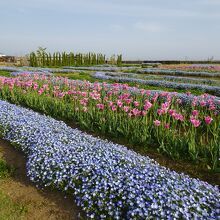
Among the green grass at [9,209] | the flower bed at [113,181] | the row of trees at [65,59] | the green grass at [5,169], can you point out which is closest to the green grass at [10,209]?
the green grass at [9,209]

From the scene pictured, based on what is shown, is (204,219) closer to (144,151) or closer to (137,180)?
(137,180)

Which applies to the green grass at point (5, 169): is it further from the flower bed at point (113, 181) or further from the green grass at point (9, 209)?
the green grass at point (9, 209)

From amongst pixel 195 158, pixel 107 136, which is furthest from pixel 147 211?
pixel 107 136

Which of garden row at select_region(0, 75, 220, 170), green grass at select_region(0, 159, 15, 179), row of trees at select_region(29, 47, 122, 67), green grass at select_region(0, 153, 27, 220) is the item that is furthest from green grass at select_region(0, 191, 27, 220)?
row of trees at select_region(29, 47, 122, 67)

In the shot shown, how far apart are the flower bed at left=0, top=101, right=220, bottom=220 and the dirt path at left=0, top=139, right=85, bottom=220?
0.18 metres

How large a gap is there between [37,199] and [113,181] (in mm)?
1522

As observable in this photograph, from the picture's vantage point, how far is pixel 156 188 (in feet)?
13.3

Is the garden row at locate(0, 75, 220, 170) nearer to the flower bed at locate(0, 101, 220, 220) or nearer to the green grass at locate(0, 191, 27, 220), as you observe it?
the flower bed at locate(0, 101, 220, 220)

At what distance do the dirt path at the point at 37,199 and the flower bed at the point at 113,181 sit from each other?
178 mm

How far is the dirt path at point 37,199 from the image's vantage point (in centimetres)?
453

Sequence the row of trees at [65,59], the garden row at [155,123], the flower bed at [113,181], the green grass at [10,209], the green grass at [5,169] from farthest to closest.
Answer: the row of trees at [65,59] → the garden row at [155,123] → the green grass at [5,169] → the green grass at [10,209] → the flower bed at [113,181]

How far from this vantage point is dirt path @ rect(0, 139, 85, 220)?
4.53 metres

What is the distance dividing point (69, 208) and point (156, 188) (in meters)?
1.51

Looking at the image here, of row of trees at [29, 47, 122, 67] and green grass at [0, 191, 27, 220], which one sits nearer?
green grass at [0, 191, 27, 220]
